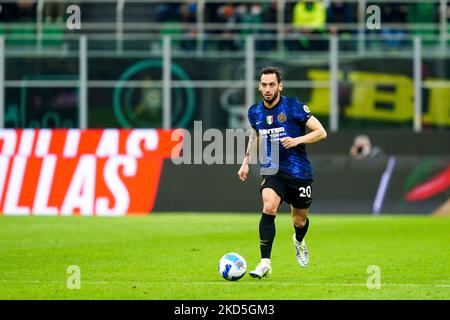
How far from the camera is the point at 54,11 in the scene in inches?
1104

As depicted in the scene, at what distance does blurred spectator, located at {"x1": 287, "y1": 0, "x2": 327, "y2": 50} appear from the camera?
87.1 ft

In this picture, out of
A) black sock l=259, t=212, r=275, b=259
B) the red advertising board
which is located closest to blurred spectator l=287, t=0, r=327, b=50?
the red advertising board

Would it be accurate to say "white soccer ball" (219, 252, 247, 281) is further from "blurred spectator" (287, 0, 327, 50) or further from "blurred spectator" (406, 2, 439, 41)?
"blurred spectator" (406, 2, 439, 41)

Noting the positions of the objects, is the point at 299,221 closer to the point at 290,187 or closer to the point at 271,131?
the point at 290,187

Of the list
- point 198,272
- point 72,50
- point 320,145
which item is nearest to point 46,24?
point 72,50

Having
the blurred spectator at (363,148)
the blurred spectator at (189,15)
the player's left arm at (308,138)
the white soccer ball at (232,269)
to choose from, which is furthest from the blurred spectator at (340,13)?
the white soccer ball at (232,269)

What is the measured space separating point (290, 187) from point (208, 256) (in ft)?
8.69

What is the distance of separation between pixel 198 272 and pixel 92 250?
3.44 meters

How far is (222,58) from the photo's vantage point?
26.5 metres

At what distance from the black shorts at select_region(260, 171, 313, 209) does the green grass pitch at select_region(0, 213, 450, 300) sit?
84 cm

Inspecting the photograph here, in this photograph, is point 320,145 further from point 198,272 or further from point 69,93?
point 198,272

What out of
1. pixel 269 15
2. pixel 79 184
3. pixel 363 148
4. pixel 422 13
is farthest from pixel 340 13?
pixel 79 184

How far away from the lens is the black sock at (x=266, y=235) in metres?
12.8

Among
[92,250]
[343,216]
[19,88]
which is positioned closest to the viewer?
[92,250]
